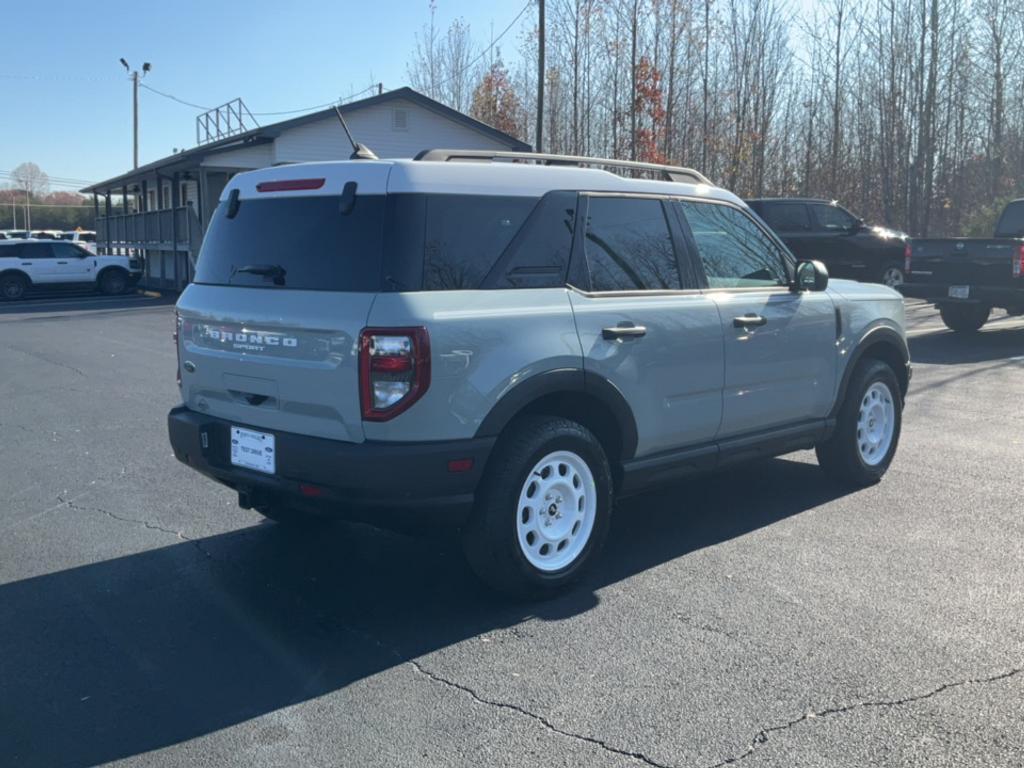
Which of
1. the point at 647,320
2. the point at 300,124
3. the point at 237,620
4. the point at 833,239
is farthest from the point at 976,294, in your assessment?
the point at 300,124

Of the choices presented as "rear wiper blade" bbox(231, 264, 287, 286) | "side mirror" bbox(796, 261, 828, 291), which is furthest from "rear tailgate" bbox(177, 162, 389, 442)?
"side mirror" bbox(796, 261, 828, 291)

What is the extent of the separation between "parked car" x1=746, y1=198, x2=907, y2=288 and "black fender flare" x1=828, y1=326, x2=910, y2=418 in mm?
13569

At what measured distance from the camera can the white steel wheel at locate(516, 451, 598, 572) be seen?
4.66 m

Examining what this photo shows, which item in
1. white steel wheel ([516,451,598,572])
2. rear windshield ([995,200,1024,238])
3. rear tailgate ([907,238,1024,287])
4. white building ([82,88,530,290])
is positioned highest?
white building ([82,88,530,290])

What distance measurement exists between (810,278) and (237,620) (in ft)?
12.4

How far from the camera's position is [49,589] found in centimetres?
489

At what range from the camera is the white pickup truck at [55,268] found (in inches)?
1129

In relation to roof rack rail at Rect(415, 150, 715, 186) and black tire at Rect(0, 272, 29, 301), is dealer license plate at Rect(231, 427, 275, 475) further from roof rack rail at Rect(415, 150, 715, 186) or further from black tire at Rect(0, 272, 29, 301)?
black tire at Rect(0, 272, 29, 301)

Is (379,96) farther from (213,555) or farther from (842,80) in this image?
(213,555)

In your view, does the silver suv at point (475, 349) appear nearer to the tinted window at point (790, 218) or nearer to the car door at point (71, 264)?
the tinted window at point (790, 218)

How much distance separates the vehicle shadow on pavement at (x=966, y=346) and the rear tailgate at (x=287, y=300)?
9.86 metres

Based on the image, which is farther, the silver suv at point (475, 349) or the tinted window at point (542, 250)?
the tinted window at point (542, 250)

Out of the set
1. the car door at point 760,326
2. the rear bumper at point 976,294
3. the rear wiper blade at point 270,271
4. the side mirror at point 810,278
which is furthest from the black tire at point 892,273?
the rear wiper blade at point 270,271

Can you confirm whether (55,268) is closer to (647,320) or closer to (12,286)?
(12,286)
